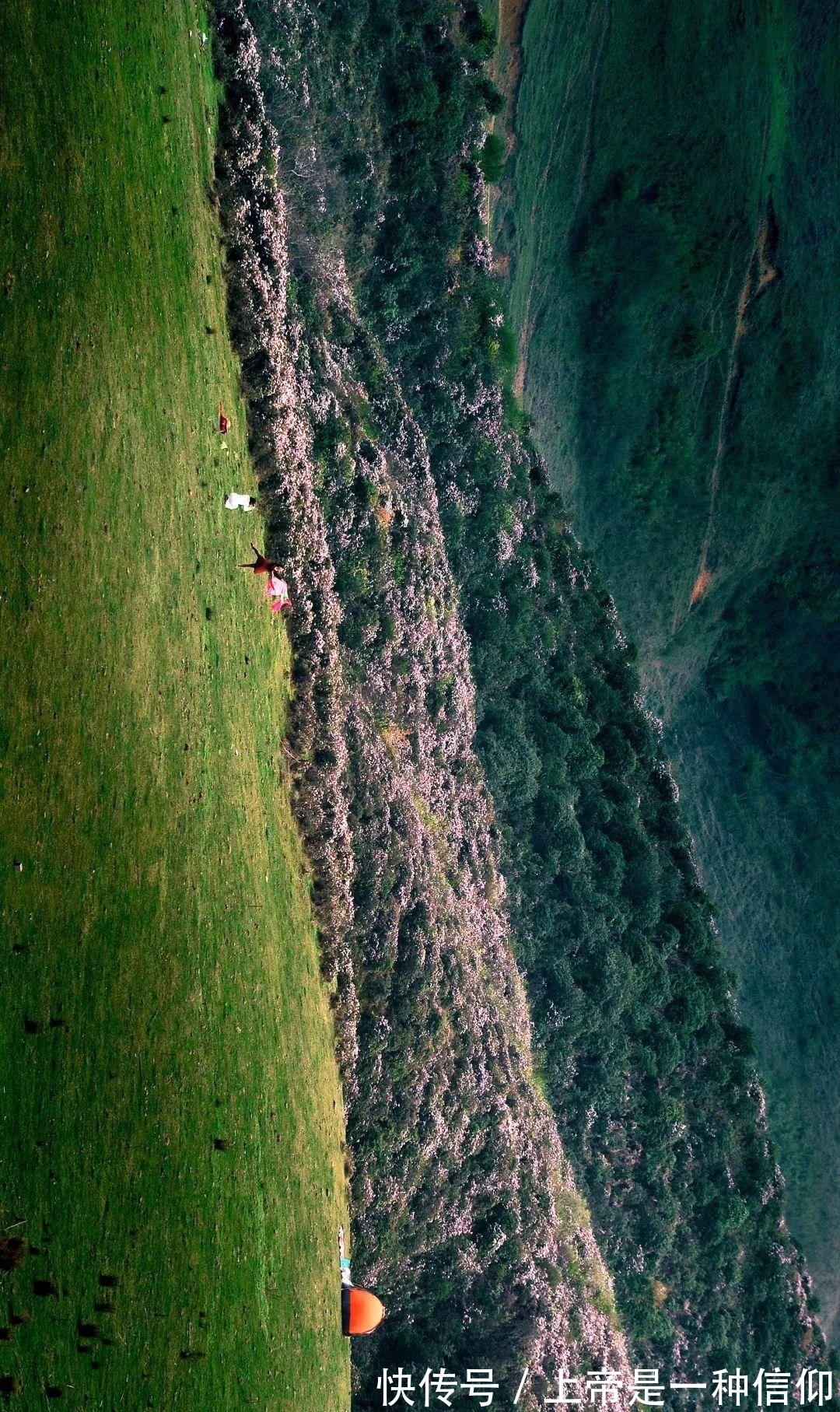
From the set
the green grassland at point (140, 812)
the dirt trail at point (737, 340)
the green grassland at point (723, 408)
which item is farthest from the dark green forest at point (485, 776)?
the green grassland at point (140, 812)

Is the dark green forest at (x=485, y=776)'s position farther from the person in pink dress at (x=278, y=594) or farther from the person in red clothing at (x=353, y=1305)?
the person in pink dress at (x=278, y=594)

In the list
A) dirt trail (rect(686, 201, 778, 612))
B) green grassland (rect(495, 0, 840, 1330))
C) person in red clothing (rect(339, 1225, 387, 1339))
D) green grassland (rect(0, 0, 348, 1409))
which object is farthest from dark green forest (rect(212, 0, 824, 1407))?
green grassland (rect(0, 0, 348, 1409))

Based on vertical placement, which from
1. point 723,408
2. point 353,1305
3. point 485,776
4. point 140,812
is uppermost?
point 723,408

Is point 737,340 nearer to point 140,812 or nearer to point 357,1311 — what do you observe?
point 140,812

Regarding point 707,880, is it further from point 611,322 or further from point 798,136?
point 798,136

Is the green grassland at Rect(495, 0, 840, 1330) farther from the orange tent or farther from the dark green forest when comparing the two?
the orange tent

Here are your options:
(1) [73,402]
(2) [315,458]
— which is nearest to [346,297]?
(2) [315,458]

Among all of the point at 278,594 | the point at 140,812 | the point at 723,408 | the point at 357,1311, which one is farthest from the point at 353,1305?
the point at 723,408
